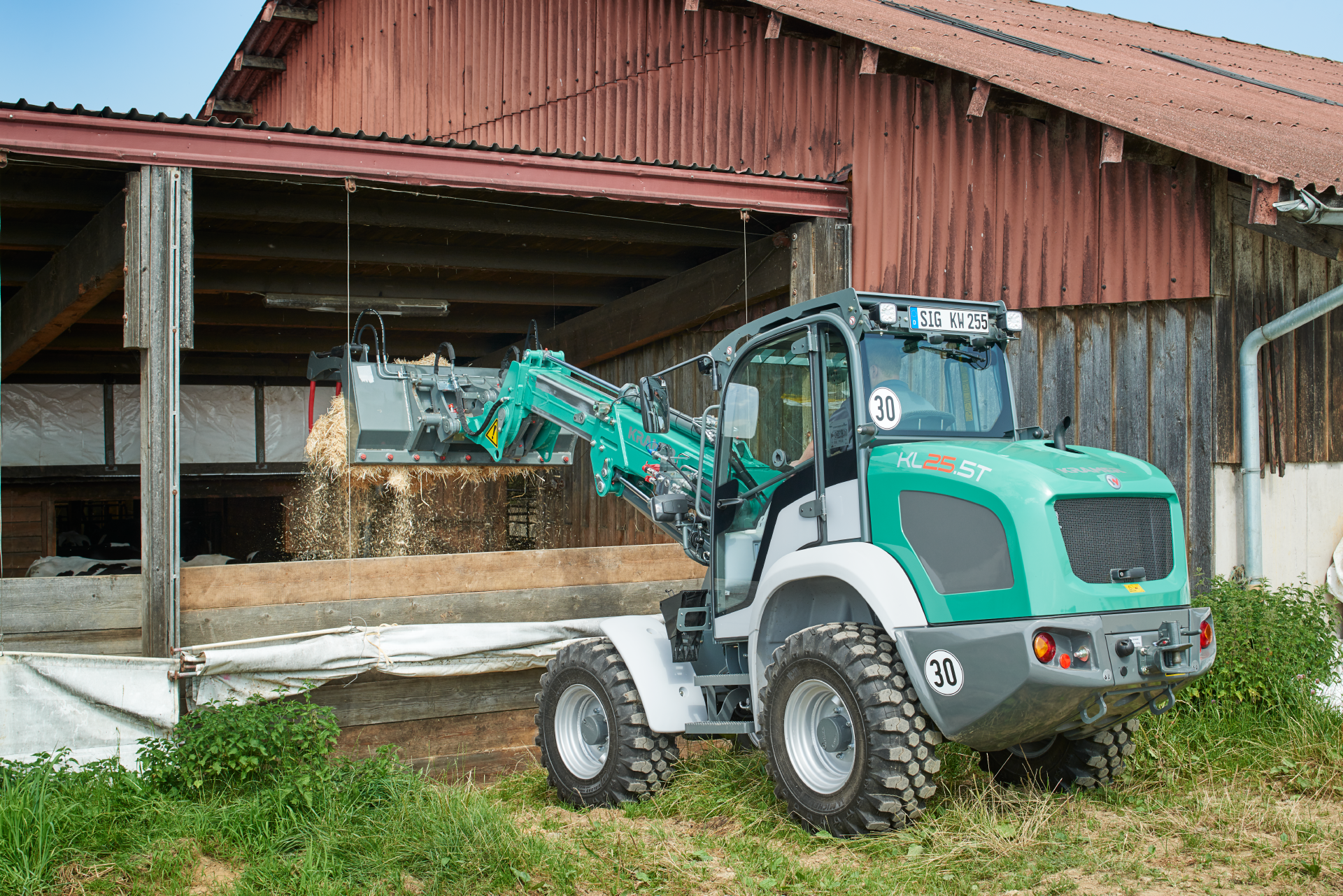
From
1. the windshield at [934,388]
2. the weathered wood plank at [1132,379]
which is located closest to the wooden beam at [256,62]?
the weathered wood plank at [1132,379]

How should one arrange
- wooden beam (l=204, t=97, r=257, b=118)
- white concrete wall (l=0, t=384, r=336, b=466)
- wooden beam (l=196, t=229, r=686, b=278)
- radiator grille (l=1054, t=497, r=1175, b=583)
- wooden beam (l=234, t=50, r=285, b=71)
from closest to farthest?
radiator grille (l=1054, t=497, r=1175, b=583)
wooden beam (l=196, t=229, r=686, b=278)
white concrete wall (l=0, t=384, r=336, b=466)
wooden beam (l=234, t=50, r=285, b=71)
wooden beam (l=204, t=97, r=257, b=118)

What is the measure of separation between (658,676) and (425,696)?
2194 mm

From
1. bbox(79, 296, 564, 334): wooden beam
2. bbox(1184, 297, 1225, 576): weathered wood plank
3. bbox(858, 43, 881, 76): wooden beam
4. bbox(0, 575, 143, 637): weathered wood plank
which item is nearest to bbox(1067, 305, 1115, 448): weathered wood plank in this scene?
bbox(1184, 297, 1225, 576): weathered wood plank

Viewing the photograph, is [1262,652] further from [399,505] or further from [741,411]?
[399,505]

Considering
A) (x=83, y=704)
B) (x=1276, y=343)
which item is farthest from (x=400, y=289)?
(x=1276, y=343)

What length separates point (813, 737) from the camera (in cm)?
546

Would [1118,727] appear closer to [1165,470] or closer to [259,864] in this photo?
[1165,470]

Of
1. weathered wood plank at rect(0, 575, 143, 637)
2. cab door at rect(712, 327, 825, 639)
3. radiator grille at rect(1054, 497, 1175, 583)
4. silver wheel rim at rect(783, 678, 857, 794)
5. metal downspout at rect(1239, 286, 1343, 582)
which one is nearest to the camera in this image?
radiator grille at rect(1054, 497, 1175, 583)

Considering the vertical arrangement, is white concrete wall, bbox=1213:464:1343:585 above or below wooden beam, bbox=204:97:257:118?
below

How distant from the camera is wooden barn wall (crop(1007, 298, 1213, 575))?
24.9ft

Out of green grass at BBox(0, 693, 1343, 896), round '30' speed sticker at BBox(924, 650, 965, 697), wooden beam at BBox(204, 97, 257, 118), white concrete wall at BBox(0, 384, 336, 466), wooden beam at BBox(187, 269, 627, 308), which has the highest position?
wooden beam at BBox(204, 97, 257, 118)

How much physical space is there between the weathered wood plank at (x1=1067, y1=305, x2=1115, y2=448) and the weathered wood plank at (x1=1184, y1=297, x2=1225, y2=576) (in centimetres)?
58

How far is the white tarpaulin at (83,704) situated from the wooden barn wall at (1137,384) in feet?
19.8

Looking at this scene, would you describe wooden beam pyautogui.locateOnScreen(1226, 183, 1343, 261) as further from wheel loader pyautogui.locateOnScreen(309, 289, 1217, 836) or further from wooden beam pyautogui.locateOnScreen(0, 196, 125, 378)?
wooden beam pyautogui.locateOnScreen(0, 196, 125, 378)
